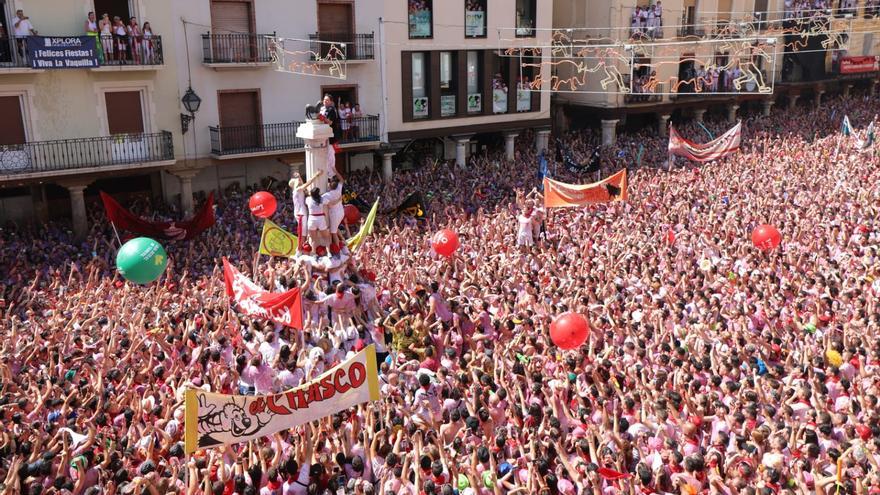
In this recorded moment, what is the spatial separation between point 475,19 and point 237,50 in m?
8.67

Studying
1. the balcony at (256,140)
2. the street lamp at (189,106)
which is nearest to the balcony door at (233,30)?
the street lamp at (189,106)

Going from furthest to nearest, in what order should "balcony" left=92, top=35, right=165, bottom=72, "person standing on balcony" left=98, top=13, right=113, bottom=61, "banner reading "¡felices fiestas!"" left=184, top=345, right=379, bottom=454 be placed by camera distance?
"balcony" left=92, top=35, right=165, bottom=72 → "person standing on balcony" left=98, top=13, right=113, bottom=61 → "banner reading "¡felices fiestas!"" left=184, top=345, right=379, bottom=454

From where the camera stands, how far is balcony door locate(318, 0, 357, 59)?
23.6 m

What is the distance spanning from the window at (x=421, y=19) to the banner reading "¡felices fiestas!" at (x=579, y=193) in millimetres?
9820

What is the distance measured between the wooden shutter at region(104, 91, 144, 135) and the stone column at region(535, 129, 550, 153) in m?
14.6

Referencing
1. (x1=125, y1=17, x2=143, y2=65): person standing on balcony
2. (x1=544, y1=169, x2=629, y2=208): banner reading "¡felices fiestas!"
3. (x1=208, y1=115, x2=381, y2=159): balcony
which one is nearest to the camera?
(x1=544, y1=169, x2=629, y2=208): banner reading "¡felices fiestas!"

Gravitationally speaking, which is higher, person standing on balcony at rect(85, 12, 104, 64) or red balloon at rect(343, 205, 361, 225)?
person standing on balcony at rect(85, 12, 104, 64)

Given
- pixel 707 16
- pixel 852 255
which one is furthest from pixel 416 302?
pixel 707 16

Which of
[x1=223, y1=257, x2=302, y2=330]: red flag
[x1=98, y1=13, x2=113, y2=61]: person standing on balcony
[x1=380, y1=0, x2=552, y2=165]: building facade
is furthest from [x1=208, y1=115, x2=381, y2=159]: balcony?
[x1=223, y1=257, x2=302, y2=330]: red flag

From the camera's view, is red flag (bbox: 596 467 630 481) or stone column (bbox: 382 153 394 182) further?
stone column (bbox: 382 153 394 182)

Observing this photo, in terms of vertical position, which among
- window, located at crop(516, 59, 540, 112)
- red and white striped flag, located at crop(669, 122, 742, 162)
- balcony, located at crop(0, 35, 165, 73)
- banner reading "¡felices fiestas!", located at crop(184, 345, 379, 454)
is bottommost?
banner reading "¡felices fiestas!", located at crop(184, 345, 379, 454)

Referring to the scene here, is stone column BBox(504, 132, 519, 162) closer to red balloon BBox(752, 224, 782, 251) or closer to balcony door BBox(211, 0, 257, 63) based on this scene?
balcony door BBox(211, 0, 257, 63)

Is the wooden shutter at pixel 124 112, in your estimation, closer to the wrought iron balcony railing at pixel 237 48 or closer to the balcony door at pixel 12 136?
the balcony door at pixel 12 136

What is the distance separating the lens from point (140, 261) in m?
11.1
